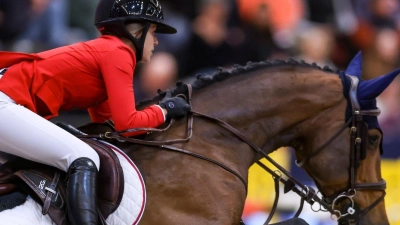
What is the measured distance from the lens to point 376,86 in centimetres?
368

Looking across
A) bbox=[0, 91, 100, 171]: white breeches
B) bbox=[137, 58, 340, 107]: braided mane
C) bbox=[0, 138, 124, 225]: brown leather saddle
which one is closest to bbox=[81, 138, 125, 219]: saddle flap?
bbox=[0, 138, 124, 225]: brown leather saddle

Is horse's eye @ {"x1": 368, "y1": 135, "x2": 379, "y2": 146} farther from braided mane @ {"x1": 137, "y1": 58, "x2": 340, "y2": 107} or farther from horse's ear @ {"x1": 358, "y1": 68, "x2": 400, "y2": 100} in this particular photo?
braided mane @ {"x1": 137, "y1": 58, "x2": 340, "y2": 107}

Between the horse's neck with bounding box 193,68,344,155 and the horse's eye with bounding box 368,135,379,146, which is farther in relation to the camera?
the horse's eye with bounding box 368,135,379,146

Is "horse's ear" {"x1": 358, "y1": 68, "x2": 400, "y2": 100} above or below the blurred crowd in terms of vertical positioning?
above

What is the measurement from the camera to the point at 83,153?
320 cm

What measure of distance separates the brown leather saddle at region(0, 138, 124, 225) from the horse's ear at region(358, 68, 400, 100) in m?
1.38

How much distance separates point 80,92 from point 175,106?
478 mm

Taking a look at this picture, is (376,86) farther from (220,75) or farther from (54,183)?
(54,183)

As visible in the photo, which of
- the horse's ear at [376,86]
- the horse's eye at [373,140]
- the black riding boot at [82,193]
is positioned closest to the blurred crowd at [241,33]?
the horse's eye at [373,140]

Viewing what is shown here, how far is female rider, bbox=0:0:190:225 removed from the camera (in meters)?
3.17

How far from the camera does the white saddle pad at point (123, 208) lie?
3.08 m

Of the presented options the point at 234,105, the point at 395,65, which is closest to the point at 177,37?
the point at 395,65

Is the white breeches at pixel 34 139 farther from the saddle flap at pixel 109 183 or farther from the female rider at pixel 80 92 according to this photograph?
the saddle flap at pixel 109 183

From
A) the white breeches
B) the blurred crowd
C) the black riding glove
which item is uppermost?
the black riding glove
